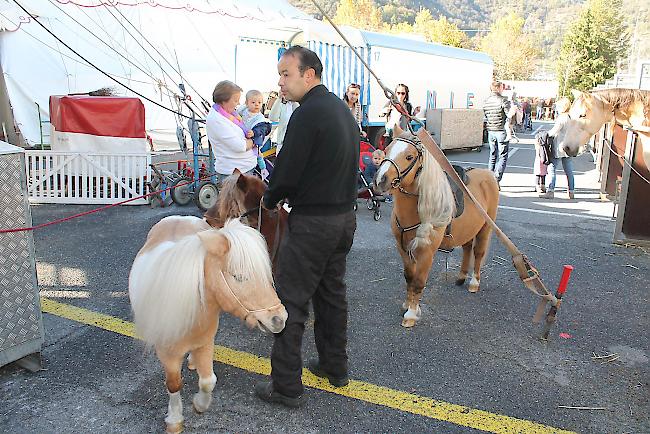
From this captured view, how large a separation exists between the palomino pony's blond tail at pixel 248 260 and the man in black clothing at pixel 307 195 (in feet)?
2.05

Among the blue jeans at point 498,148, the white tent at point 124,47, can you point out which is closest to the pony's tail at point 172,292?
the blue jeans at point 498,148

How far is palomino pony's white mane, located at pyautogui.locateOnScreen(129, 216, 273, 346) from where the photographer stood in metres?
2.39

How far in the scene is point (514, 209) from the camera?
9.12 metres

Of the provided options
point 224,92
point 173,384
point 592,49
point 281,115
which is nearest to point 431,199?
point 224,92

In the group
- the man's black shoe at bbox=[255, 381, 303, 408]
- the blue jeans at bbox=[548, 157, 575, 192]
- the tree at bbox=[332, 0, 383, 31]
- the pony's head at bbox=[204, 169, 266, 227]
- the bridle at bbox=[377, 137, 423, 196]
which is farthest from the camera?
the tree at bbox=[332, 0, 383, 31]

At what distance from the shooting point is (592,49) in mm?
45344

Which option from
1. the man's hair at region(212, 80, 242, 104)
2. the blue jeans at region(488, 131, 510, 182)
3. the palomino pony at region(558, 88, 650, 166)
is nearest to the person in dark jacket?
the blue jeans at region(488, 131, 510, 182)

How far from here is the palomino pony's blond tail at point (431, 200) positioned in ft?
13.7

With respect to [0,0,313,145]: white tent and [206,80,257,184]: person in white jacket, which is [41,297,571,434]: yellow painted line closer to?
[206,80,257,184]: person in white jacket

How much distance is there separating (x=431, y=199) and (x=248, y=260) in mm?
2226

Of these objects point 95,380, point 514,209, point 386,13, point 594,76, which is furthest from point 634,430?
point 386,13

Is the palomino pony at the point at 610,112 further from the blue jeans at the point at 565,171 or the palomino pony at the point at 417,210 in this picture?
the blue jeans at the point at 565,171

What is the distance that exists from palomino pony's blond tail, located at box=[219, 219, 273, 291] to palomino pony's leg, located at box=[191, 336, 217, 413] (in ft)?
2.15

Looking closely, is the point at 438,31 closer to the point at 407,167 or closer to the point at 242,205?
the point at 407,167
